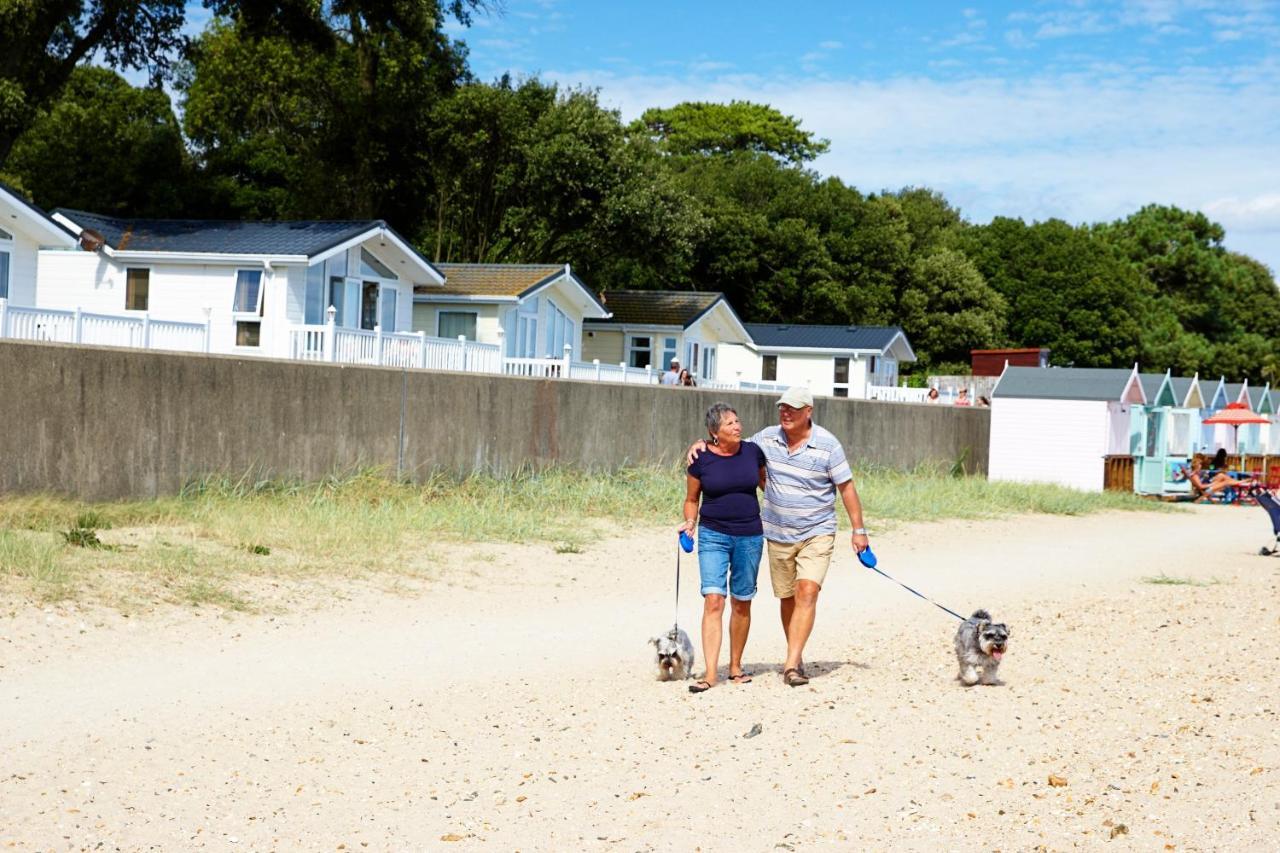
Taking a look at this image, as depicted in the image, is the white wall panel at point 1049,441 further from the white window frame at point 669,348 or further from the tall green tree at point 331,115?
the tall green tree at point 331,115

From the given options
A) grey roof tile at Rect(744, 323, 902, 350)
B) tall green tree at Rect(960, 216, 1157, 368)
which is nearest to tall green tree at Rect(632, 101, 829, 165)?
tall green tree at Rect(960, 216, 1157, 368)

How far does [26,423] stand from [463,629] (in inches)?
210

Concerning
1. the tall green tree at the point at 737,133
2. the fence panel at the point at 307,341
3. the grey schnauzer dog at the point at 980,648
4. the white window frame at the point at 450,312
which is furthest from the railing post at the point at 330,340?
the tall green tree at the point at 737,133

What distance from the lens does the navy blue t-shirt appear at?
9367 mm

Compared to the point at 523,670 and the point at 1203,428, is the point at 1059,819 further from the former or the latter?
the point at 1203,428

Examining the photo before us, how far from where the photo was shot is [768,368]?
5909 cm

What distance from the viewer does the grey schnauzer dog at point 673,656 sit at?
31.7 feet

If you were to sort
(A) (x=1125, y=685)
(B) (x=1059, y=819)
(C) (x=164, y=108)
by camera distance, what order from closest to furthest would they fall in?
1. (B) (x=1059, y=819)
2. (A) (x=1125, y=685)
3. (C) (x=164, y=108)

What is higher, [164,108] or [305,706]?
[164,108]

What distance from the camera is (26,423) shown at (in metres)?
14.4

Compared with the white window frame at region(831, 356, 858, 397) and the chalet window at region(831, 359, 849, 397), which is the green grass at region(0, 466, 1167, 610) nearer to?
the white window frame at region(831, 356, 858, 397)

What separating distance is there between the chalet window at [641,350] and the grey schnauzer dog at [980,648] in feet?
141

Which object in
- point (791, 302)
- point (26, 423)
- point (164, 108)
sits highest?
point (164, 108)

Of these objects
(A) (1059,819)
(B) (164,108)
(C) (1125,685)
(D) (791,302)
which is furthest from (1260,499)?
(B) (164,108)
